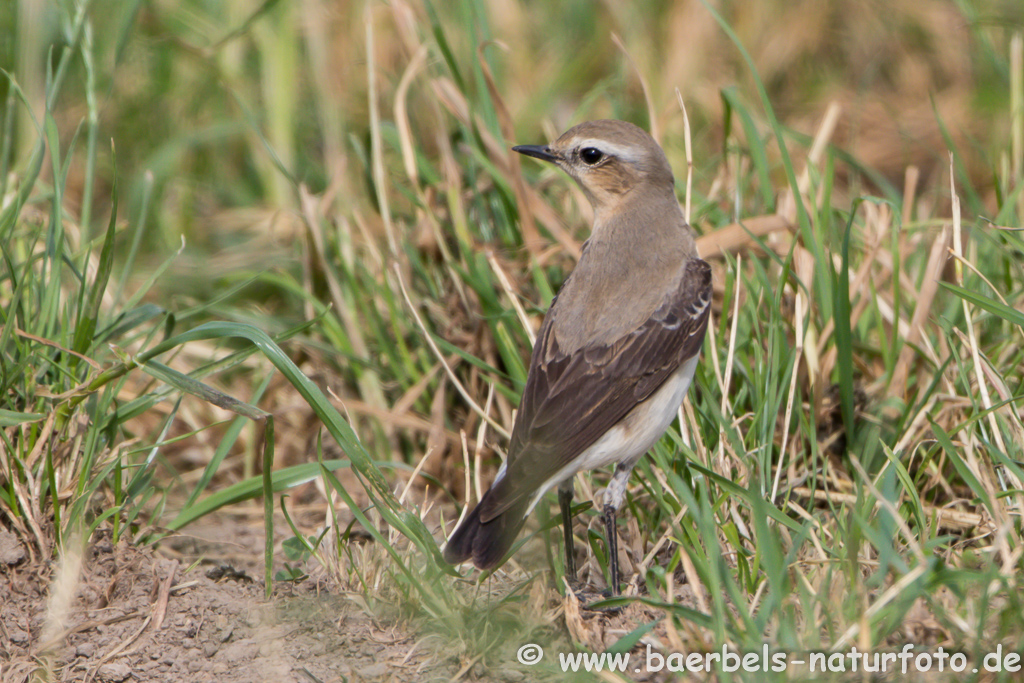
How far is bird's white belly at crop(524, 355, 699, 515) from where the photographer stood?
160 inches

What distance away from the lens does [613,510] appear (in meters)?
4.00

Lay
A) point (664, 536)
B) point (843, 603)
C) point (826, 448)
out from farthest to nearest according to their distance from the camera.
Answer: point (826, 448)
point (664, 536)
point (843, 603)

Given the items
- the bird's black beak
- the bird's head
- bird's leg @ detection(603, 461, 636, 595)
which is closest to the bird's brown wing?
bird's leg @ detection(603, 461, 636, 595)

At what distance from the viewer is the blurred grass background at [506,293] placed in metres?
3.79

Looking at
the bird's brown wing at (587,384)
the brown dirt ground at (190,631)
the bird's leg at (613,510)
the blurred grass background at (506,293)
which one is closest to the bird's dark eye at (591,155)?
the blurred grass background at (506,293)

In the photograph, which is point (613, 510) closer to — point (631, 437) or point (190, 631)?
point (631, 437)

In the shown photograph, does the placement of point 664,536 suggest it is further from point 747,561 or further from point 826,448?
point 826,448

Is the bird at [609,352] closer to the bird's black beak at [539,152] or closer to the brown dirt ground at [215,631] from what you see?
the bird's black beak at [539,152]

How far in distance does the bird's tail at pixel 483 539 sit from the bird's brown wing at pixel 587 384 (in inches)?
2.5

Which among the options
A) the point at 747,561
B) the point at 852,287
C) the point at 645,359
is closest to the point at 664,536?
the point at 747,561

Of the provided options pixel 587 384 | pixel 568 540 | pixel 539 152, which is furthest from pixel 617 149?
pixel 568 540

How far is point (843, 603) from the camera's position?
320cm

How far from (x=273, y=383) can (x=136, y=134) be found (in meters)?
3.24

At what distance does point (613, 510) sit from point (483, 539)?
0.57 meters
